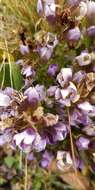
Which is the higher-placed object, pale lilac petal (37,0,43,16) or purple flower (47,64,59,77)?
pale lilac petal (37,0,43,16)

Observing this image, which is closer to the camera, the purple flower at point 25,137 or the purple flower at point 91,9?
the purple flower at point 25,137

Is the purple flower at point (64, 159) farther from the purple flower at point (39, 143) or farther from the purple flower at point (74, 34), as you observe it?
the purple flower at point (74, 34)

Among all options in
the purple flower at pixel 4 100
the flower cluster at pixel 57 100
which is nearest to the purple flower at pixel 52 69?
the flower cluster at pixel 57 100

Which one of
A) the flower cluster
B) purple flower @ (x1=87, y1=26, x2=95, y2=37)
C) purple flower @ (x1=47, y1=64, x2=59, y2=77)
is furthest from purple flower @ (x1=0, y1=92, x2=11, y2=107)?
purple flower @ (x1=87, y1=26, x2=95, y2=37)

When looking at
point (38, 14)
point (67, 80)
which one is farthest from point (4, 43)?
point (67, 80)

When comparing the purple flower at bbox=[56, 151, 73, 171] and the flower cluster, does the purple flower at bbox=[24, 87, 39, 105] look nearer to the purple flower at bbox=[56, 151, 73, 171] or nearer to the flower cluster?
the flower cluster

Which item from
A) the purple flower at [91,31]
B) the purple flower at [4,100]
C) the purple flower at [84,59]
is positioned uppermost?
the purple flower at [91,31]

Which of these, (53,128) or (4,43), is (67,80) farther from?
(4,43)

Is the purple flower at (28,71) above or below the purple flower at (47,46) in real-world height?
below
